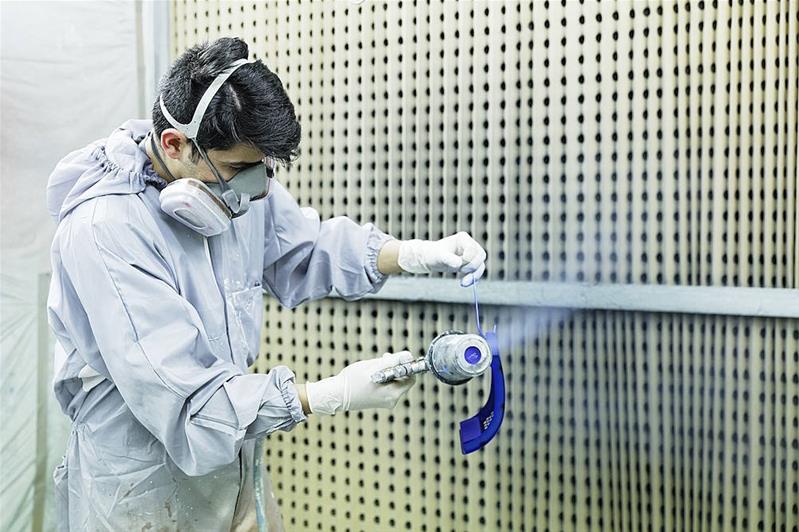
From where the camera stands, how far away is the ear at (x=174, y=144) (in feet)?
4.37

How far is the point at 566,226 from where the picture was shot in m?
1.92

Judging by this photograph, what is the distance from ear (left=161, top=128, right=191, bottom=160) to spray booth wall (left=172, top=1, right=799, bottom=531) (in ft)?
2.81

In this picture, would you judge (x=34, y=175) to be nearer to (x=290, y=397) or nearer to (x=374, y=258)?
(x=374, y=258)

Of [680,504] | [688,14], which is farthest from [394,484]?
[688,14]

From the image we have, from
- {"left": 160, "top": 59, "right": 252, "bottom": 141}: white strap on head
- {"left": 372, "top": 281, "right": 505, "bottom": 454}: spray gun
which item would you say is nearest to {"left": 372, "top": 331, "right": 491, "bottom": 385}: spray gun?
{"left": 372, "top": 281, "right": 505, "bottom": 454}: spray gun

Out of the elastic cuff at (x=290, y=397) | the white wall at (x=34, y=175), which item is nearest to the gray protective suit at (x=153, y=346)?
the elastic cuff at (x=290, y=397)

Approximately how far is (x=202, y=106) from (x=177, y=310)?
0.37m

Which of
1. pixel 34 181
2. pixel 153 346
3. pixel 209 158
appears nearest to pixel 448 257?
pixel 209 158

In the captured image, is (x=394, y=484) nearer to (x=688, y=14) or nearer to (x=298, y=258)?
(x=298, y=258)

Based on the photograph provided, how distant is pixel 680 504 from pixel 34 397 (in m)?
1.92

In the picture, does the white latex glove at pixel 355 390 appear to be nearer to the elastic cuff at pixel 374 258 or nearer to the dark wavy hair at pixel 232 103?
the elastic cuff at pixel 374 258

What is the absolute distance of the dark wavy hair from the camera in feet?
4.20

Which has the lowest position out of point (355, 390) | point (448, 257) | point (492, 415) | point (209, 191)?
point (492, 415)

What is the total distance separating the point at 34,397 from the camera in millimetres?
2197
